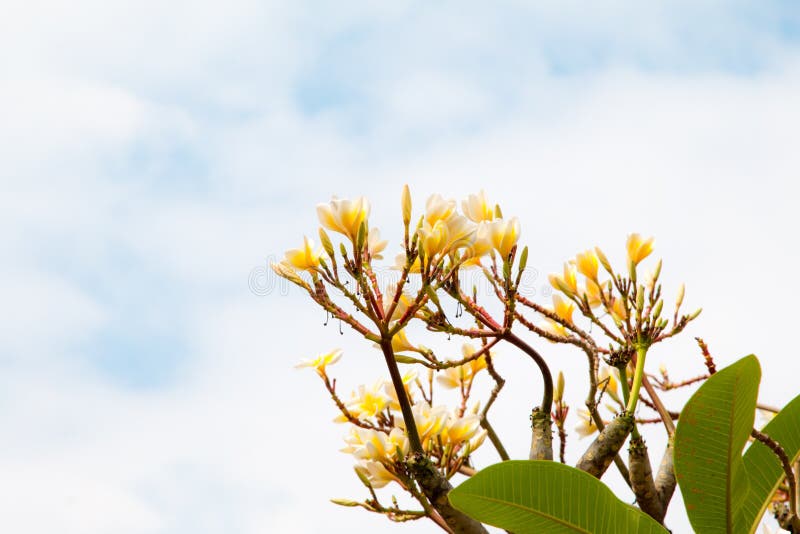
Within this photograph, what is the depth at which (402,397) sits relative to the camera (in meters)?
1.48

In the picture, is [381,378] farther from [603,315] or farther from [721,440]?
[721,440]

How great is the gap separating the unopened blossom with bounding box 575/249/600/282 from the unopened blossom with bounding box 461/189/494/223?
373mm

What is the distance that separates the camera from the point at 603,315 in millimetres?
1933

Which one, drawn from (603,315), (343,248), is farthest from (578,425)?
(343,248)

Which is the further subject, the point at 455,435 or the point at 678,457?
the point at 455,435

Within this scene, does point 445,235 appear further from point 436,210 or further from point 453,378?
point 453,378

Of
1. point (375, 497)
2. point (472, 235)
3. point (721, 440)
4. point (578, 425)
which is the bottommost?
point (721, 440)

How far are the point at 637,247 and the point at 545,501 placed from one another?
75cm

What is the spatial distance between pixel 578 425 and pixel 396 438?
731 mm

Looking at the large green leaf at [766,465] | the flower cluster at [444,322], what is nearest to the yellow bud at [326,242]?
the flower cluster at [444,322]

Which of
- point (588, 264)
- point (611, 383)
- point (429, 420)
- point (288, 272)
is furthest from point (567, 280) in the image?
point (288, 272)

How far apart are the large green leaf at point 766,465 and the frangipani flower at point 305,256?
87 cm

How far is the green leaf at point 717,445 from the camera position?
1280 millimetres

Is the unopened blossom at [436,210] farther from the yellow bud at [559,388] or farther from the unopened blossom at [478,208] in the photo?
the yellow bud at [559,388]
